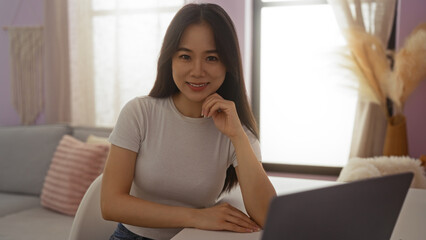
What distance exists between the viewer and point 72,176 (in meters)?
2.27

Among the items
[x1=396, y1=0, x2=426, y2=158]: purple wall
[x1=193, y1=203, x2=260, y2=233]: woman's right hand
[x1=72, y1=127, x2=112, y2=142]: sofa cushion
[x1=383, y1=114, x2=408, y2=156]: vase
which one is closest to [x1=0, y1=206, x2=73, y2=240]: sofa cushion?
[x1=72, y1=127, x2=112, y2=142]: sofa cushion

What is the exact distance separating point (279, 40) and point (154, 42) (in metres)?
0.92

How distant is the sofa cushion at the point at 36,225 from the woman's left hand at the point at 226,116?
122 cm

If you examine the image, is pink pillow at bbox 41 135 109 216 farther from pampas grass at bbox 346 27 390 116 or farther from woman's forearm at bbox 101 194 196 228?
pampas grass at bbox 346 27 390 116

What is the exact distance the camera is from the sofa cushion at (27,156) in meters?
2.61

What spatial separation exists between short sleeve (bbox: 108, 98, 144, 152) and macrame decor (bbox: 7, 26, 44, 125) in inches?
93.5

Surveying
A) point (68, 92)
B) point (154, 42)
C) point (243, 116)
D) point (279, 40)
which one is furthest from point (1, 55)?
point (243, 116)

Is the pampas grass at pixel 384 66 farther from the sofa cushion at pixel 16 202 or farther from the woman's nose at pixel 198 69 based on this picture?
the sofa cushion at pixel 16 202

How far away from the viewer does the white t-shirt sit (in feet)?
3.92

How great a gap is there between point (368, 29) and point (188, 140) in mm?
1631

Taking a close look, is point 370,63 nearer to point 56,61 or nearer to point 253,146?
point 253,146

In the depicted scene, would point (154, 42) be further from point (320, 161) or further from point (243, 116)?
point (243, 116)

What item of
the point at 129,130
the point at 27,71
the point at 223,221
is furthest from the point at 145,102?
the point at 27,71

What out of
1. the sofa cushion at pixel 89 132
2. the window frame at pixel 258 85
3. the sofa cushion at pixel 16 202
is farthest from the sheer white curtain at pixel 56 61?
the window frame at pixel 258 85
